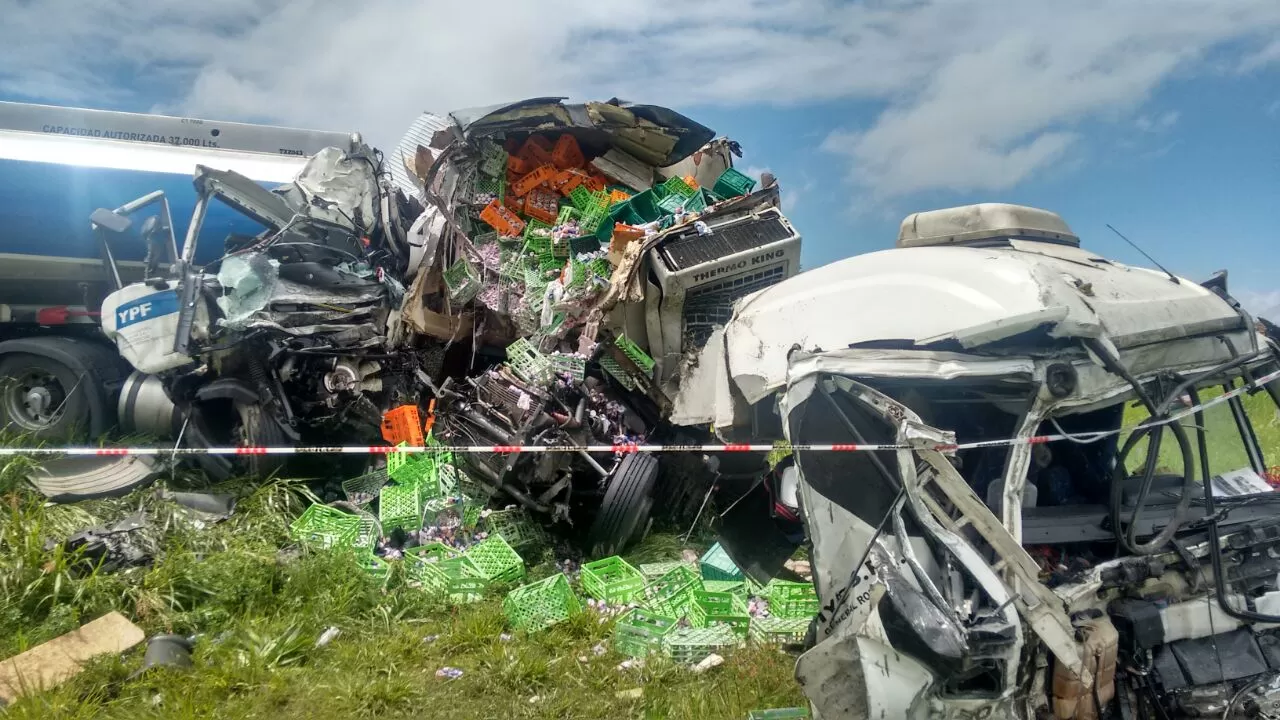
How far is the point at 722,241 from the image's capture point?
586 centimetres

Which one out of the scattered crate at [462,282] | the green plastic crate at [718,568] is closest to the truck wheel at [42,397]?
the scattered crate at [462,282]

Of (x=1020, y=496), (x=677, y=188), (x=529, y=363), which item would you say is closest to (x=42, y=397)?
(x=529, y=363)

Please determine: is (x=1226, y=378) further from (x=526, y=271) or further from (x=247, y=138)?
(x=247, y=138)

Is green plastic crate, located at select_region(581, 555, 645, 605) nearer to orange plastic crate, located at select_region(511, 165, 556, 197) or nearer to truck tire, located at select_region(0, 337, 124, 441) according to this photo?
orange plastic crate, located at select_region(511, 165, 556, 197)

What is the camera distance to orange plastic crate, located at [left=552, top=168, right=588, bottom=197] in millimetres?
7164

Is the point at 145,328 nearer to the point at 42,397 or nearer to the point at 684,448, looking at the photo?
the point at 42,397

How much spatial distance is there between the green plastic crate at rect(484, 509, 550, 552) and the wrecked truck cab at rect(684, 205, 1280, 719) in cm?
258

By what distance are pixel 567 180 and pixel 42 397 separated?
4566mm

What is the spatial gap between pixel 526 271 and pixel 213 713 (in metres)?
→ 4.00

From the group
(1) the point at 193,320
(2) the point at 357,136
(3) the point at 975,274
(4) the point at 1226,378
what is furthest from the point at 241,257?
(4) the point at 1226,378

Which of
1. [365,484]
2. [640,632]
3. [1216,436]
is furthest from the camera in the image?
[365,484]

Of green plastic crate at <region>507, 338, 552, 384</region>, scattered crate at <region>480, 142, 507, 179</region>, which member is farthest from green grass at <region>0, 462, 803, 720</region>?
scattered crate at <region>480, 142, 507, 179</region>

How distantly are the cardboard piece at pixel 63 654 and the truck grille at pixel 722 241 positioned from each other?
3.84 m

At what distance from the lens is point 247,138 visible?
1036 cm
